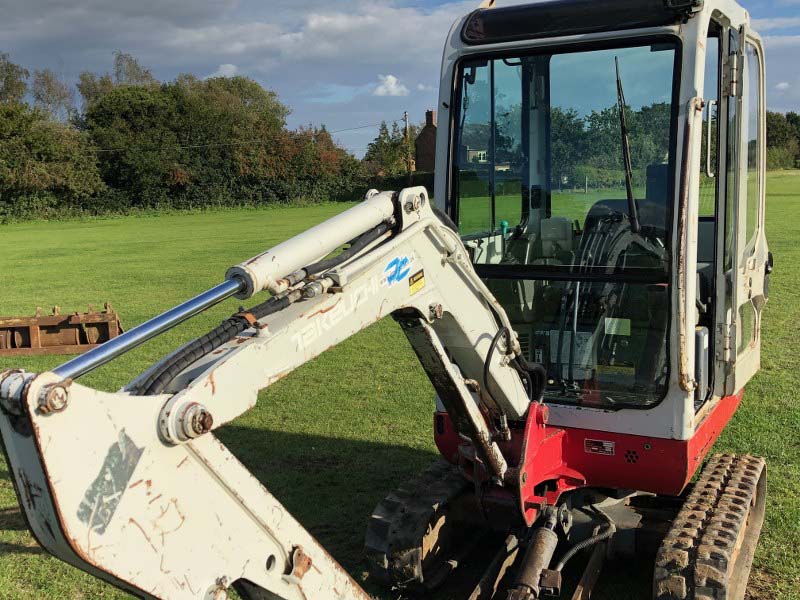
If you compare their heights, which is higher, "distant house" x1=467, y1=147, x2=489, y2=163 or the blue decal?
"distant house" x1=467, y1=147, x2=489, y2=163

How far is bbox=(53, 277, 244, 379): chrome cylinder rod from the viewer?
2203 mm

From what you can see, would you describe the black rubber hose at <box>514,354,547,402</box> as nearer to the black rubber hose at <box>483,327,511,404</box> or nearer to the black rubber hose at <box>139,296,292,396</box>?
the black rubber hose at <box>483,327,511,404</box>

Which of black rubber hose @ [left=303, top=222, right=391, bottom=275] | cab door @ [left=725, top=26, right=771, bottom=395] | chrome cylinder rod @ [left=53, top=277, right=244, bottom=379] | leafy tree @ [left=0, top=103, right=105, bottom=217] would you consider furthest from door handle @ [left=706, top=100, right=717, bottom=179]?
leafy tree @ [left=0, top=103, right=105, bottom=217]

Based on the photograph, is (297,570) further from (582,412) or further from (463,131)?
(463,131)

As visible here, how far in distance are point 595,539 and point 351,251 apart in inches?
88.4

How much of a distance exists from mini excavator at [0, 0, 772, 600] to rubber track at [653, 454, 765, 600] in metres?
0.01

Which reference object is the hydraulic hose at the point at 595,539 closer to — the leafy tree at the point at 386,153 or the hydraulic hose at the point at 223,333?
the hydraulic hose at the point at 223,333

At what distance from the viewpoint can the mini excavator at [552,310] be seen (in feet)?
9.15

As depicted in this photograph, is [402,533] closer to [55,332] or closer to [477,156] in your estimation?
[477,156]

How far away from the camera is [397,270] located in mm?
3229

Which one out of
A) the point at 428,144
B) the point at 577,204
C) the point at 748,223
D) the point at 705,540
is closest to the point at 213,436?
the point at 705,540

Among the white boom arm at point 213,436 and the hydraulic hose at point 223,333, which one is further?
the hydraulic hose at point 223,333

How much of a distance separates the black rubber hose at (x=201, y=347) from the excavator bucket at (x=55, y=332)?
9.05 metres

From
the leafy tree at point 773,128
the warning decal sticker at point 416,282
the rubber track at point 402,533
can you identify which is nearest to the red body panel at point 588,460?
the rubber track at point 402,533
